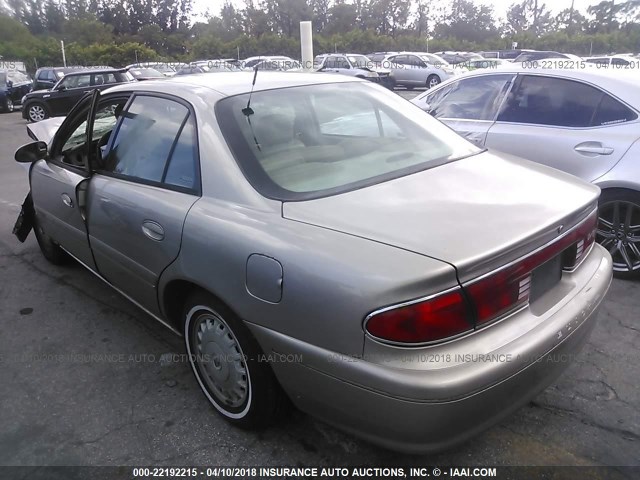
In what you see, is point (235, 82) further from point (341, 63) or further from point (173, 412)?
point (341, 63)

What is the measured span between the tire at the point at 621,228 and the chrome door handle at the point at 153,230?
9.95 ft

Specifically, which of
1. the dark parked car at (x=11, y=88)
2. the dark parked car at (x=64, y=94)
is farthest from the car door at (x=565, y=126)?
the dark parked car at (x=11, y=88)

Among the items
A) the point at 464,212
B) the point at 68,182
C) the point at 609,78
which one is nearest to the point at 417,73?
the point at 609,78

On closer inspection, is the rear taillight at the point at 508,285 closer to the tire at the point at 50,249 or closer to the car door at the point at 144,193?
the car door at the point at 144,193

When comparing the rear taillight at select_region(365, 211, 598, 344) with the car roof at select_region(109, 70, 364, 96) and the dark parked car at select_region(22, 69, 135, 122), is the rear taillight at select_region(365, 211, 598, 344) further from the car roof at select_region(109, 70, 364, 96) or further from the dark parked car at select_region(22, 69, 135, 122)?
the dark parked car at select_region(22, 69, 135, 122)

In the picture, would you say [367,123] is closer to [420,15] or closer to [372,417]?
[372,417]

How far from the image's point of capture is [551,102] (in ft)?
13.5

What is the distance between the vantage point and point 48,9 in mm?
53719

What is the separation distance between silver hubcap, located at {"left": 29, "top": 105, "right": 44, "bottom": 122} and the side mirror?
13159 millimetres

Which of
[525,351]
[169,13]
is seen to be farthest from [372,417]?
[169,13]

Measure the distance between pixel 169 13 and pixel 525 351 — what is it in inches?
2763

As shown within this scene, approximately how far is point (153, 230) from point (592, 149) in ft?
10.1

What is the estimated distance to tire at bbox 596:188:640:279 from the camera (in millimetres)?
3699

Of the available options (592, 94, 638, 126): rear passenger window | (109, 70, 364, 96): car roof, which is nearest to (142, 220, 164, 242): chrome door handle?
(109, 70, 364, 96): car roof
